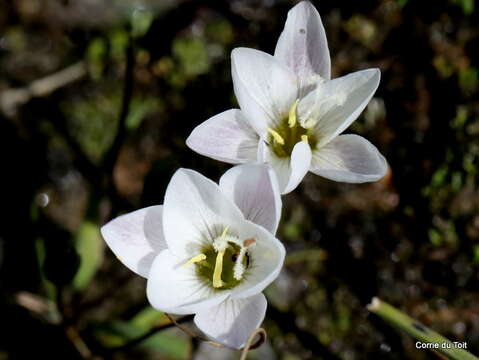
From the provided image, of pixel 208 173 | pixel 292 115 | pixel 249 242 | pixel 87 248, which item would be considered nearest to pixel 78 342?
pixel 87 248

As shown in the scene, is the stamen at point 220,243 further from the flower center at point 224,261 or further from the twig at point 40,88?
the twig at point 40,88

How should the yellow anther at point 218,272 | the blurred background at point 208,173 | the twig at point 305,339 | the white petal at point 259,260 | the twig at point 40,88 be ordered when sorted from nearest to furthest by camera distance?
the white petal at point 259,260
the yellow anther at point 218,272
the twig at point 305,339
the blurred background at point 208,173
the twig at point 40,88

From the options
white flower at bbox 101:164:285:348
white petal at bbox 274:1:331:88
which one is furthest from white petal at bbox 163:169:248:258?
white petal at bbox 274:1:331:88

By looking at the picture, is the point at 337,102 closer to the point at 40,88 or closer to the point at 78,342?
the point at 78,342

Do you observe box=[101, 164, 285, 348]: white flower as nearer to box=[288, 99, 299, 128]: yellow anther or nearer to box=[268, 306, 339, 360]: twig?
box=[288, 99, 299, 128]: yellow anther

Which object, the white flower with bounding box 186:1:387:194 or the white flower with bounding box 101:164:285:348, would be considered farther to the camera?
the white flower with bounding box 186:1:387:194

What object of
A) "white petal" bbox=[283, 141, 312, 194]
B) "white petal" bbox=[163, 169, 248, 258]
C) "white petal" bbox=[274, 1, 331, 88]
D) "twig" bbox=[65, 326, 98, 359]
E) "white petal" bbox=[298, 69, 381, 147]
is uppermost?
"white petal" bbox=[274, 1, 331, 88]

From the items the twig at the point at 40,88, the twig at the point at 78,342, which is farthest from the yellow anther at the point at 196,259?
the twig at the point at 40,88

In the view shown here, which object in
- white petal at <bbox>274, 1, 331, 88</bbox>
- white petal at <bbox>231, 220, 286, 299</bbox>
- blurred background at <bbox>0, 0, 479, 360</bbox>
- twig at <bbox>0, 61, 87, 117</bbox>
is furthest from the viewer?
twig at <bbox>0, 61, 87, 117</bbox>
